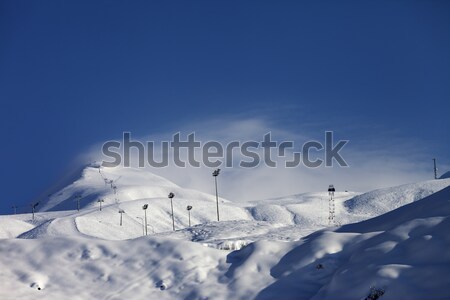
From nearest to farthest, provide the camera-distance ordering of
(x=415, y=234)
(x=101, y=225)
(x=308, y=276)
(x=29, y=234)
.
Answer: (x=415, y=234), (x=308, y=276), (x=29, y=234), (x=101, y=225)

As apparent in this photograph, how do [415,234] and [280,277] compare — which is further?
[280,277]

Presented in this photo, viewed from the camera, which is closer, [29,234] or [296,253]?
[296,253]

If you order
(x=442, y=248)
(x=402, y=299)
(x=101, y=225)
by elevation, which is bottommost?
(x=101, y=225)

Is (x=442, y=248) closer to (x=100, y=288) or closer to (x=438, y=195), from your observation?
(x=438, y=195)

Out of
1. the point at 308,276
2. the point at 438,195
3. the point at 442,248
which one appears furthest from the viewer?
the point at 438,195

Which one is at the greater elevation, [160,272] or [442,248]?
[442,248]

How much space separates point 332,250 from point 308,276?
240 centimetres

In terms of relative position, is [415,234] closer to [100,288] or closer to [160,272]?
[160,272]

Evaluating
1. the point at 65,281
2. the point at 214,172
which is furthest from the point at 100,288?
the point at 214,172

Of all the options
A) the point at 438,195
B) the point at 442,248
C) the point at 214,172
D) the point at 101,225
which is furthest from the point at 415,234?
the point at 101,225

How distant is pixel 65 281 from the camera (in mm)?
29500

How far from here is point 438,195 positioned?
32.7 meters

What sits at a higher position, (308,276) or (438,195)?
(438,195)

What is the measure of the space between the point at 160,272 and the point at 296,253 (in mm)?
7420
